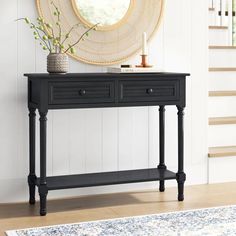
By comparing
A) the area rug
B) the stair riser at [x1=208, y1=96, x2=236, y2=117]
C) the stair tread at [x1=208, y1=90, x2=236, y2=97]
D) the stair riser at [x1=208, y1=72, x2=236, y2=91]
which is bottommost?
the area rug

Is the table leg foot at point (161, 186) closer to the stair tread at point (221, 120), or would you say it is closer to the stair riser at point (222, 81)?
the stair tread at point (221, 120)

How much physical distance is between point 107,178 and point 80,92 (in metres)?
0.60

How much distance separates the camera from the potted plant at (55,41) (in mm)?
3695

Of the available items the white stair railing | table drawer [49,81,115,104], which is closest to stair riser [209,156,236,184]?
table drawer [49,81,115,104]

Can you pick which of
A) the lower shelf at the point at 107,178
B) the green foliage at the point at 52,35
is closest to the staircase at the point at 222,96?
the lower shelf at the point at 107,178

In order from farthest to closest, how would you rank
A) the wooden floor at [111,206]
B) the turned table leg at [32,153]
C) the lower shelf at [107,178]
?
1. the turned table leg at [32,153]
2. the lower shelf at [107,178]
3. the wooden floor at [111,206]

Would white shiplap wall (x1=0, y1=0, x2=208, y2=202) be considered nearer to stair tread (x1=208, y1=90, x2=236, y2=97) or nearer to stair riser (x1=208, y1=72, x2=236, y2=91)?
stair tread (x1=208, y1=90, x2=236, y2=97)

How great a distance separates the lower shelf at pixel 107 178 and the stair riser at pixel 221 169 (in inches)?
20.1

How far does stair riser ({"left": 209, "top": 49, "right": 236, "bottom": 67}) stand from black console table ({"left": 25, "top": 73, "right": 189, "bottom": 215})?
4.51 feet

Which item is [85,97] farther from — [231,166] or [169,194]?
[231,166]

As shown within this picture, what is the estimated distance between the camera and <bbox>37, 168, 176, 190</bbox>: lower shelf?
3687 mm

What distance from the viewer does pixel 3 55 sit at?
385cm

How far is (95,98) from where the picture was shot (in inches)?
143

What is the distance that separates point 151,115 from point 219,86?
971 mm
